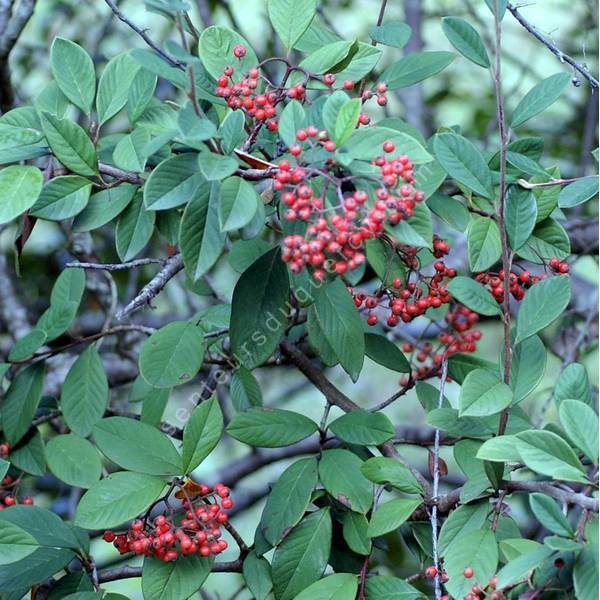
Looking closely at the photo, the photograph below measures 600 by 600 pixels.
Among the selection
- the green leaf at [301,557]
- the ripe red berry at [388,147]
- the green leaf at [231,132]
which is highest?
the ripe red berry at [388,147]

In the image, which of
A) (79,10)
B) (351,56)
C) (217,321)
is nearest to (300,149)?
(351,56)

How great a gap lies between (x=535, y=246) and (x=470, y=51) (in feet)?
0.77

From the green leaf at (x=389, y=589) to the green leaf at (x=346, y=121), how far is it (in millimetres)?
456

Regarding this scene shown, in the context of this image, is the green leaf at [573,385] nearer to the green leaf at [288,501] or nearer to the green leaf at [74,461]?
the green leaf at [288,501]

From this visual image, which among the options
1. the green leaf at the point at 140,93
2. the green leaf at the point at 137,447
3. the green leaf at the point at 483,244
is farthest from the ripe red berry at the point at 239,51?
the green leaf at the point at 137,447

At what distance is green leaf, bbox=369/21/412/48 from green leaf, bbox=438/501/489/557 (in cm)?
53

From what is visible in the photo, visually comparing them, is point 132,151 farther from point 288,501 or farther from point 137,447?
point 288,501

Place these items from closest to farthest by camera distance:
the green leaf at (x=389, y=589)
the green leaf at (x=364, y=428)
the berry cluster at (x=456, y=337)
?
1. the green leaf at (x=389, y=589)
2. the green leaf at (x=364, y=428)
3. the berry cluster at (x=456, y=337)

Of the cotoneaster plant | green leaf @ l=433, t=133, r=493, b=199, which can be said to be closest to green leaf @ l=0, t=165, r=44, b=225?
the cotoneaster plant

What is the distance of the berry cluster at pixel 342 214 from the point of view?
2.64ft

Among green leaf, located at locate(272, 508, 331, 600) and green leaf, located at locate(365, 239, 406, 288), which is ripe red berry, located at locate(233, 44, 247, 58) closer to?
green leaf, located at locate(365, 239, 406, 288)

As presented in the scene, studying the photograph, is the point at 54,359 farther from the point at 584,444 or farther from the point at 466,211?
the point at 584,444

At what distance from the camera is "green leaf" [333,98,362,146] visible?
824 millimetres

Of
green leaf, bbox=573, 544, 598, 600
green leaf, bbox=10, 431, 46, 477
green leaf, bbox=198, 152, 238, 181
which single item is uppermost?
green leaf, bbox=198, 152, 238, 181
